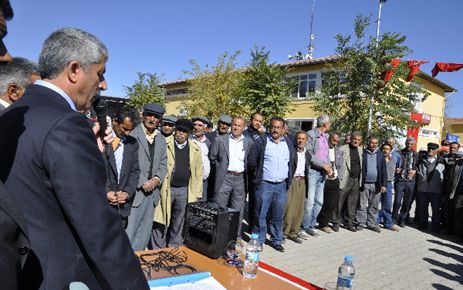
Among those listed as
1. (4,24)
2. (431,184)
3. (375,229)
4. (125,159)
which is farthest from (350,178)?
(4,24)

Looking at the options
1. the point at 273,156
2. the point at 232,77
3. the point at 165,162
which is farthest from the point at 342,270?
the point at 232,77

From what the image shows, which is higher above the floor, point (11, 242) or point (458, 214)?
point (11, 242)

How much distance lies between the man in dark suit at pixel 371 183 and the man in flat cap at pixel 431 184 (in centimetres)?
129

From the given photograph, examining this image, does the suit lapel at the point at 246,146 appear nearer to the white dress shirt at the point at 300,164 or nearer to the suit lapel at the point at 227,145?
the suit lapel at the point at 227,145

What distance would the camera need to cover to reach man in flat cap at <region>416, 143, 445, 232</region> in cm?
803

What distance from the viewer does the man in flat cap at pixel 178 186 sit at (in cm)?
468

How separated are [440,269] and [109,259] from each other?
5880mm

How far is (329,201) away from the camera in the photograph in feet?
22.7

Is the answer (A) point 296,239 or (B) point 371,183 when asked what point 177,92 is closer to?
(B) point 371,183

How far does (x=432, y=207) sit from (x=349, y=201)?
2300 mm

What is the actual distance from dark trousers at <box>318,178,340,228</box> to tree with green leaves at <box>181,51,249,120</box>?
40.9ft

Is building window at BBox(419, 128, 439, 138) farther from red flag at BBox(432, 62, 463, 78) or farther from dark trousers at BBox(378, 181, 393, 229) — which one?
dark trousers at BBox(378, 181, 393, 229)

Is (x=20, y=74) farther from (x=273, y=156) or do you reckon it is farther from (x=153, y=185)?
(x=273, y=156)

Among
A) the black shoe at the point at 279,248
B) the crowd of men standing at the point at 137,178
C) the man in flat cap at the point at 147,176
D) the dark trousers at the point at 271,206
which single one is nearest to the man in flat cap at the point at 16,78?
the crowd of men standing at the point at 137,178
